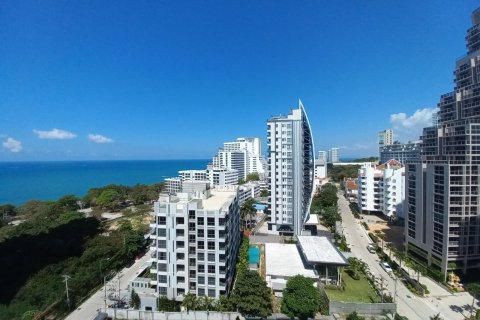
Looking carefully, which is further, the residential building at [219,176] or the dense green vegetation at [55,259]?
the residential building at [219,176]

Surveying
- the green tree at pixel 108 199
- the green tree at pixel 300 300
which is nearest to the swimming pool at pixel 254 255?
the green tree at pixel 300 300

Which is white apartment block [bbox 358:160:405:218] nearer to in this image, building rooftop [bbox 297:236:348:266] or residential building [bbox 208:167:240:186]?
building rooftop [bbox 297:236:348:266]

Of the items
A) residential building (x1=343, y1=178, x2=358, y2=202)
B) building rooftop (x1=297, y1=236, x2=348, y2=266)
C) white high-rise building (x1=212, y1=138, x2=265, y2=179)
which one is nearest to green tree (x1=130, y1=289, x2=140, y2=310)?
building rooftop (x1=297, y1=236, x2=348, y2=266)

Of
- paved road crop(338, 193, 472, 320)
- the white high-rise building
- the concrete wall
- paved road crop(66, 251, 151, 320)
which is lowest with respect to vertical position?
paved road crop(66, 251, 151, 320)

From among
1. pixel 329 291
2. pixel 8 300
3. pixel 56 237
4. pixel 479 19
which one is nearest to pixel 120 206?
pixel 56 237

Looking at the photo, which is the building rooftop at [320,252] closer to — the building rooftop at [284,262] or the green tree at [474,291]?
the building rooftop at [284,262]

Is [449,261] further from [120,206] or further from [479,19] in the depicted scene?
[120,206]
